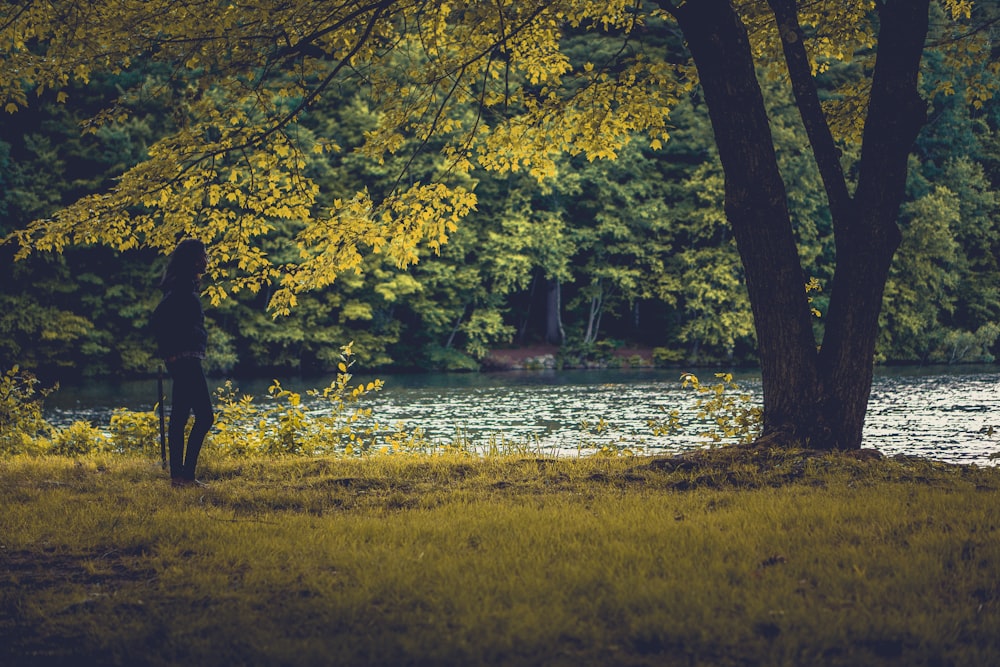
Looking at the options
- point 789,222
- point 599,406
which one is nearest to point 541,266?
point 599,406

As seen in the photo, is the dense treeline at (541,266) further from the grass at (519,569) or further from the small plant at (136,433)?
the grass at (519,569)

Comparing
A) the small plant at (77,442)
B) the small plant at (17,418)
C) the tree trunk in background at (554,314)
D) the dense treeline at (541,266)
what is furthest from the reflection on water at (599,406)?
the tree trunk in background at (554,314)

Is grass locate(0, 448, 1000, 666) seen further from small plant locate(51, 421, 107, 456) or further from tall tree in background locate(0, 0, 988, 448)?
small plant locate(51, 421, 107, 456)

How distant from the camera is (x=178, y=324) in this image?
7504mm

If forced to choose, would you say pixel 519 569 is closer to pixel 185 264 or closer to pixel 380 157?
pixel 185 264

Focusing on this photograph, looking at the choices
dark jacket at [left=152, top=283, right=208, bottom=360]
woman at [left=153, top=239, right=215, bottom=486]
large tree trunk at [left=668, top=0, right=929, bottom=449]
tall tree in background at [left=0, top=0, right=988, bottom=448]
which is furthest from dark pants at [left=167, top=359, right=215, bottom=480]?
large tree trunk at [left=668, top=0, right=929, bottom=449]

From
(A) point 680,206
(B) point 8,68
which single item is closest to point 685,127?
(A) point 680,206

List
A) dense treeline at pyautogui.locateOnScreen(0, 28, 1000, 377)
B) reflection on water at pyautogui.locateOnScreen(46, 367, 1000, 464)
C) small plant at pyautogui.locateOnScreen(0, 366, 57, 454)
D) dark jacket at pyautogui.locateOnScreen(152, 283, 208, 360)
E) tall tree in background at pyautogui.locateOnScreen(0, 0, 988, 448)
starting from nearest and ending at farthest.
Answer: dark jacket at pyautogui.locateOnScreen(152, 283, 208, 360)
tall tree in background at pyautogui.locateOnScreen(0, 0, 988, 448)
small plant at pyautogui.locateOnScreen(0, 366, 57, 454)
reflection on water at pyautogui.locateOnScreen(46, 367, 1000, 464)
dense treeline at pyautogui.locateOnScreen(0, 28, 1000, 377)

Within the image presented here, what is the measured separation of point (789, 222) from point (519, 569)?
5019mm

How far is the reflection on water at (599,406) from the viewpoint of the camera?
1706 cm

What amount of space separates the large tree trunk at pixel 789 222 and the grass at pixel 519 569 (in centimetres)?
87

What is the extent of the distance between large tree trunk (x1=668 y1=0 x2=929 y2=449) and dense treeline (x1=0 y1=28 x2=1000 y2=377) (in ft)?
105

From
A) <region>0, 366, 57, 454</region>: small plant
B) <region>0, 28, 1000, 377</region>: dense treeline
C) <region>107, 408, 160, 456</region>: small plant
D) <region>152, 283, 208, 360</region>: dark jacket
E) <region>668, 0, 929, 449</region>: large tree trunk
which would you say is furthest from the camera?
<region>0, 28, 1000, 377</region>: dense treeline

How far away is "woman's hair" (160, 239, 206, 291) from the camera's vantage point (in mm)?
7559
